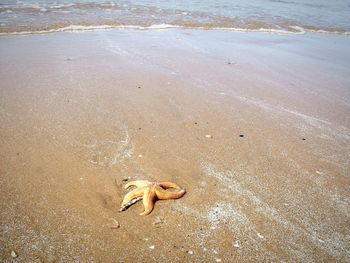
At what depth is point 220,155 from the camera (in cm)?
410

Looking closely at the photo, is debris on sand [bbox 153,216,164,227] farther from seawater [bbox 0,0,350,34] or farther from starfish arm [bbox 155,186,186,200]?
seawater [bbox 0,0,350,34]

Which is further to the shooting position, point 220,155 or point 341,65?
point 341,65

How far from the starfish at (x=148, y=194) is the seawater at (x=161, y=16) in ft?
26.8

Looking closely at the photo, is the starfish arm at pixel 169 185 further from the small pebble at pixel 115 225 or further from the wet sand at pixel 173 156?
the small pebble at pixel 115 225

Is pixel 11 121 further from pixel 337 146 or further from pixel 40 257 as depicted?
pixel 337 146

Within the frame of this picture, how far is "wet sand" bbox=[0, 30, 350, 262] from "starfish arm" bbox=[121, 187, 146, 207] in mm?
91

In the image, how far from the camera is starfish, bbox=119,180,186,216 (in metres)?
3.06

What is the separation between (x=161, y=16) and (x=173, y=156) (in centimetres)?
1047

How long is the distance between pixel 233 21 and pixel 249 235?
11968 mm

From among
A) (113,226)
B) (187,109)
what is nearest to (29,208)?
(113,226)

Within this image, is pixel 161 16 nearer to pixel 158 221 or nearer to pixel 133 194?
pixel 133 194

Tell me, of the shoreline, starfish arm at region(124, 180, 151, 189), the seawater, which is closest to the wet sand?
starfish arm at region(124, 180, 151, 189)

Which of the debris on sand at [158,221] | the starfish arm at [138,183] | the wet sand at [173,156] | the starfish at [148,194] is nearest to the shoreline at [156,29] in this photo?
the wet sand at [173,156]

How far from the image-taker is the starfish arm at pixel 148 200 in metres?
3.03
